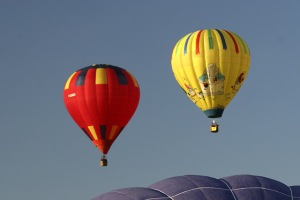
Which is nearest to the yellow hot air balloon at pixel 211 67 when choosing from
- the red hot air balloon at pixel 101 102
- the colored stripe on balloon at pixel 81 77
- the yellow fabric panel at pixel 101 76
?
the red hot air balloon at pixel 101 102

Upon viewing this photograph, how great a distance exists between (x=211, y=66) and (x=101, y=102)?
19.7 feet

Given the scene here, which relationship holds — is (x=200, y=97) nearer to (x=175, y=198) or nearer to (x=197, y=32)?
(x=197, y=32)

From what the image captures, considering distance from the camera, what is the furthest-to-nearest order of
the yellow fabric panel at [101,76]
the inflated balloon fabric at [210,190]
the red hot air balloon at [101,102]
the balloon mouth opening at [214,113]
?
the yellow fabric panel at [101,76], the red hot air balloon at [101,102], the balloon mouth opening at [214,113], the inflated balloon fabric at [210,190]

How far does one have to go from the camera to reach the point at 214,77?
181 ft

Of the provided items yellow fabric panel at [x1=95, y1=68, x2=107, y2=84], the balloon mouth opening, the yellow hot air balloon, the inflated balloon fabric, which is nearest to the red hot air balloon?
yellow fabric panel at [x1=95, y1=68, x2=107, y2=84]

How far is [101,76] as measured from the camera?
5628 cm

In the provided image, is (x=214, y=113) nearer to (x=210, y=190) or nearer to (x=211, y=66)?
(x=211, y=66)

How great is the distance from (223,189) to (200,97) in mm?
10477

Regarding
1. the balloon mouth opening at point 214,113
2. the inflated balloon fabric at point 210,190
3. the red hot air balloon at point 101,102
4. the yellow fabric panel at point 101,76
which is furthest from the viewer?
the yellow fabric panel at point 101,76

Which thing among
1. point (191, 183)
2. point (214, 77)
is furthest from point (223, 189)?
point (214, 77)

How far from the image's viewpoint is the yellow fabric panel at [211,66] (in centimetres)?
5512

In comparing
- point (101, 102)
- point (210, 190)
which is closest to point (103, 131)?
point (101, 102)

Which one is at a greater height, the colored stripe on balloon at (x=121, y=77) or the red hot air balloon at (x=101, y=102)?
the colored stripe on balloon at (x=121, y=77)

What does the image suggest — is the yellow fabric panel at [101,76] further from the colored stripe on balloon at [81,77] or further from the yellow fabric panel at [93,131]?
the yellow fabric panel at [93,131]
